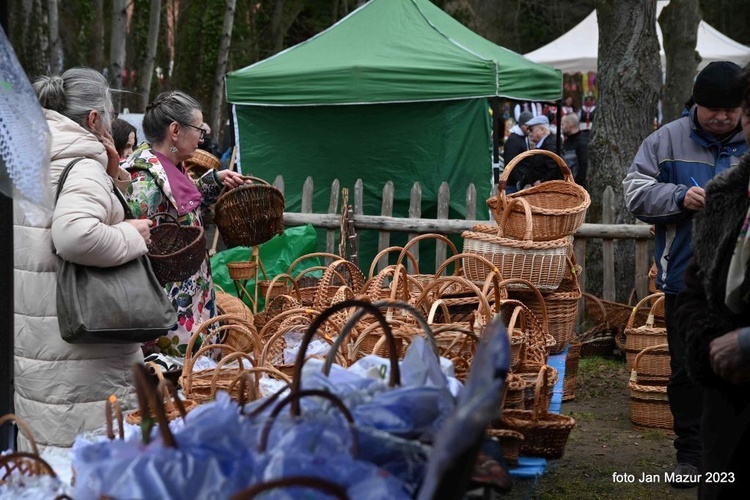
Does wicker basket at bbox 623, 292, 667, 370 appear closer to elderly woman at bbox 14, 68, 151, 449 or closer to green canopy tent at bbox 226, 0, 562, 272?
green canopy tent at bbox 226, 0, 562, 272

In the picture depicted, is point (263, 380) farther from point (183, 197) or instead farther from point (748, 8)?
point (748, 8)

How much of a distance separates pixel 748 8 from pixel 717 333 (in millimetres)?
28024

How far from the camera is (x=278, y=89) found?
372 inches

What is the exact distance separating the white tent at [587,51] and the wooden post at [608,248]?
1022 centimetres

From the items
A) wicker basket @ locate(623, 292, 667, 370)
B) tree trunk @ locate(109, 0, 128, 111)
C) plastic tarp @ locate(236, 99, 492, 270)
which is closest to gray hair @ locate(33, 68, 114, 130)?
wicker basket @ locate(623, 292, 667, 370)

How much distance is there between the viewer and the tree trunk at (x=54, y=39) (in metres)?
Result: 12.0

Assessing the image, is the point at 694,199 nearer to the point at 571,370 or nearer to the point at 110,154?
the point at 571,370

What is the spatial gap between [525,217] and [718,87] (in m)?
1.50

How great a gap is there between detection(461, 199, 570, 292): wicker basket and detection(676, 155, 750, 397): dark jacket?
2696 millimetres

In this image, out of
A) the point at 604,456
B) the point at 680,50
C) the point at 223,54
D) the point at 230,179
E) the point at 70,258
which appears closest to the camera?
the point at 70,258

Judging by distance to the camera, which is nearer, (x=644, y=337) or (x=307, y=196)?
(x=644, y=337)

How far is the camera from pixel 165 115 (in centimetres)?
442

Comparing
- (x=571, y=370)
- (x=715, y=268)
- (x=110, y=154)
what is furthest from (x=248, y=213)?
(x=715, y=268)

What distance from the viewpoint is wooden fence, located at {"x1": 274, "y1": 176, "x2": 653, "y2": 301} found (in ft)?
25.1
